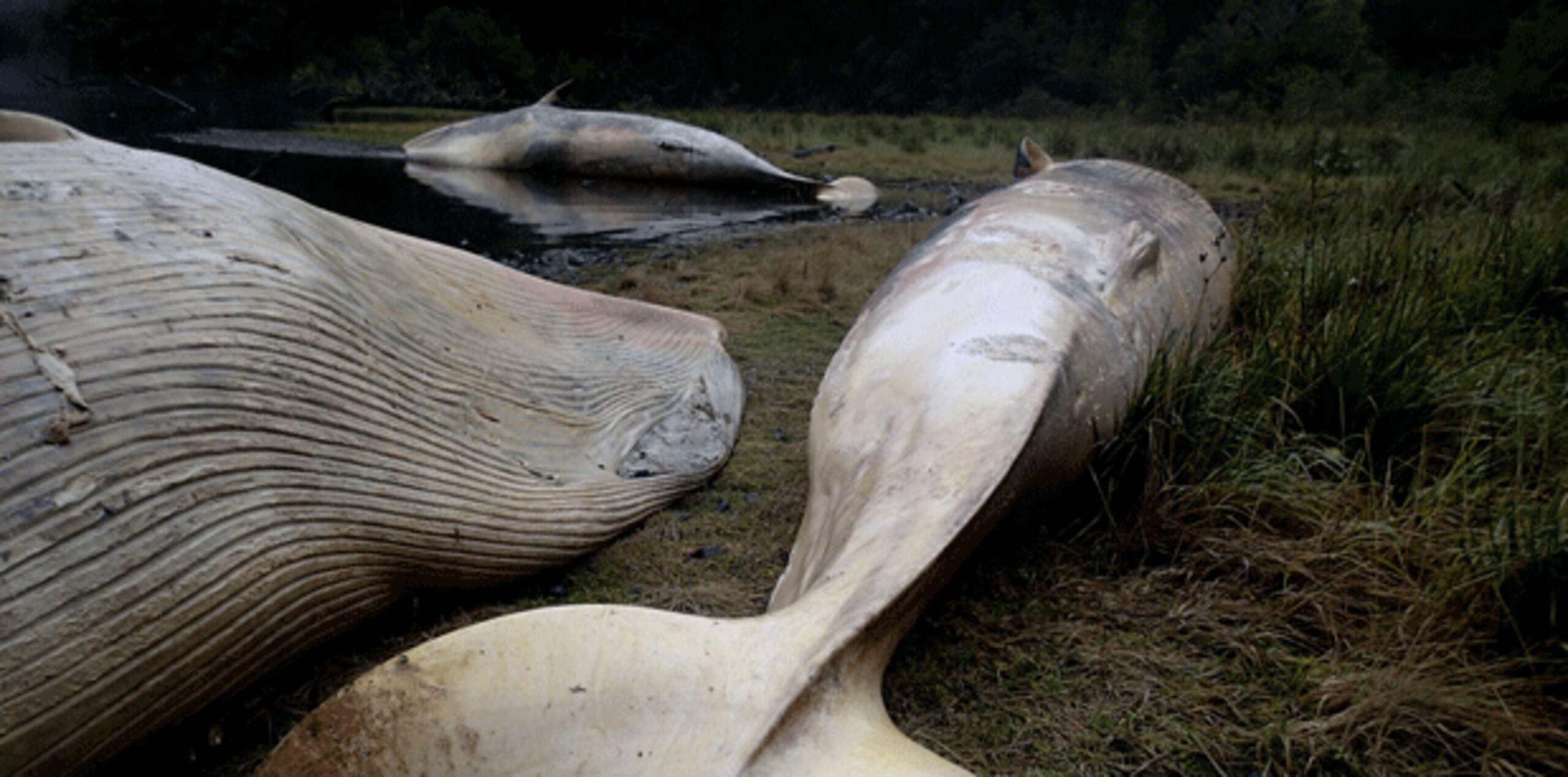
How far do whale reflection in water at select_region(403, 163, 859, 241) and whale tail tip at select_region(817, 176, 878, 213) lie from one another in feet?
0.61

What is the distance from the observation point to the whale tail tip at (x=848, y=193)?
880 cm

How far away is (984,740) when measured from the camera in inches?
72.2

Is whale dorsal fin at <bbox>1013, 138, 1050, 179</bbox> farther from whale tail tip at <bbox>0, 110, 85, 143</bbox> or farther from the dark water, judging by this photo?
whale tail tip at <bbox>0, 110, 85, 143</bbox>

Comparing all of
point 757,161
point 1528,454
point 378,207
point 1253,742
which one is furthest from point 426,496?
point 757,161

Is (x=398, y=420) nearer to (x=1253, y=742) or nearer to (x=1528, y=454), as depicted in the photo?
(x=1253, y=742)

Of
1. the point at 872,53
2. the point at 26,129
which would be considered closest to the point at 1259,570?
the point at 26,129

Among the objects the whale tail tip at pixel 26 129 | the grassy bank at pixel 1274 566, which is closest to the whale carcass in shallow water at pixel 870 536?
the grassy bank at pixel 1274 566

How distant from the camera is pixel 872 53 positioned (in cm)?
2867

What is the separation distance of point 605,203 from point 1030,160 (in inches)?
193

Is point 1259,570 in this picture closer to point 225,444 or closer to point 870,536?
point 870,536

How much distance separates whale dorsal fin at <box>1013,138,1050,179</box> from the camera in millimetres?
3948

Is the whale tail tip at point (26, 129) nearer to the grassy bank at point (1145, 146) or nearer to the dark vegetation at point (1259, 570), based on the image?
the dark vegetation at point (1259, 570)

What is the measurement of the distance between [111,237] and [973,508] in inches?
67.7

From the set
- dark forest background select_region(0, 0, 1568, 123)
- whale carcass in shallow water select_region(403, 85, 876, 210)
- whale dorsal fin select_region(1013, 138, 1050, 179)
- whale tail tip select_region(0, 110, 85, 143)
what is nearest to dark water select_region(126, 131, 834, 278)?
whale carcass in shallow water select_region(403, 85, 876, 210)
